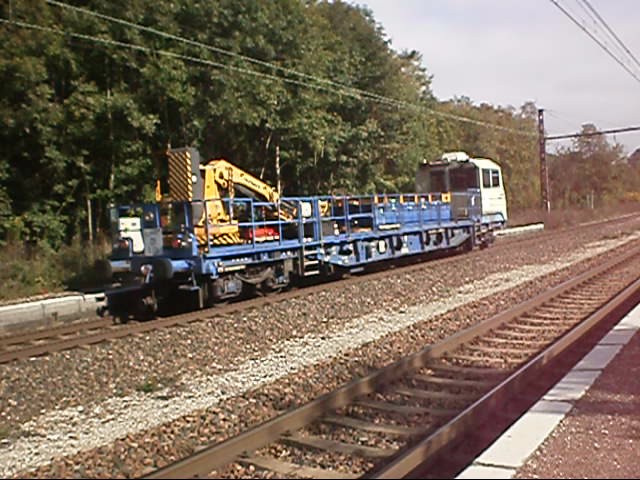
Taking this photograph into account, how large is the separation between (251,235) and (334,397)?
8.33 metres

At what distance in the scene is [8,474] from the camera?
548 centimetres

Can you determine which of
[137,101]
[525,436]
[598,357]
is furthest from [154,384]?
[137,101]

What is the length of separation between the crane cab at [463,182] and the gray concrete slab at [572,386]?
17.0 metres

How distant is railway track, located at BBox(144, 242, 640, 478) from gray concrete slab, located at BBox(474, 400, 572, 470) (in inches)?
14.2

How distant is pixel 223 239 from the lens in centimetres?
→ 1418

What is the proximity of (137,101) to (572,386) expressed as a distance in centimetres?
1753

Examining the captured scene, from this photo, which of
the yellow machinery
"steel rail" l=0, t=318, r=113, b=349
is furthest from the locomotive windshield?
"steel rail" l=0, t=318, r=113, b=349

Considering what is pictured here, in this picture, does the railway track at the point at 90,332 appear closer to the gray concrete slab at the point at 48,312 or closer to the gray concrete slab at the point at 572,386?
the gray concrete slab at the point at 48,312

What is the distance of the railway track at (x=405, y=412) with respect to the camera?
16.4 feet

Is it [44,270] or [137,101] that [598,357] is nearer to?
[44,270]

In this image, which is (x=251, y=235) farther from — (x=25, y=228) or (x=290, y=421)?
(x=25, y=228)

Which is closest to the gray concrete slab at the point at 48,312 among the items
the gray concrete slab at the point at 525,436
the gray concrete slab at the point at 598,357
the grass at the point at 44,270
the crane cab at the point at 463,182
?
the grass at the point at 44,270

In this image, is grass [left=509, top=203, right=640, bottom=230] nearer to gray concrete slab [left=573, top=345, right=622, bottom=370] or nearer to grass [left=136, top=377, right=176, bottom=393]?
gray concrete slab [left=573, top=345, right=622, bottom=370]

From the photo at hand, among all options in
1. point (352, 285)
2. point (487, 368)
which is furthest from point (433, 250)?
point (487, 368)
